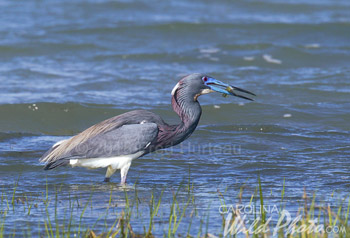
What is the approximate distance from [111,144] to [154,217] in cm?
157

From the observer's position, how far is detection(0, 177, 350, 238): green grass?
16.5ft

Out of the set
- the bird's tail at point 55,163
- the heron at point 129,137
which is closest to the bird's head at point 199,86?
the heron at point 129,137

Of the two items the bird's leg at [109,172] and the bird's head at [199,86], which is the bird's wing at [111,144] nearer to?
the bird's leg at [109,172]

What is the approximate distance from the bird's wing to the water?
36cm

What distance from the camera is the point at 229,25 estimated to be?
19.0 metres

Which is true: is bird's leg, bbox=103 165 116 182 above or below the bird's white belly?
below

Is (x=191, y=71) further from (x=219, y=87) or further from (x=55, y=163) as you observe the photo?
(x=55, y=163)

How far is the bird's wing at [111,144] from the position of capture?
7098 millimetres

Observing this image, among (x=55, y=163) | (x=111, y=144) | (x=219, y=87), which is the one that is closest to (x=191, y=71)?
(x=219, y=87)

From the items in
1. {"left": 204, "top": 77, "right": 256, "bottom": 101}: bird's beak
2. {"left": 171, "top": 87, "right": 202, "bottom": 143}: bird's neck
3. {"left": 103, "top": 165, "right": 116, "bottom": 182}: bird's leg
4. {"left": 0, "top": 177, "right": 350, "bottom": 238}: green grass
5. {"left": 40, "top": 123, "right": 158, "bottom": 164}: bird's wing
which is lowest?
{"left": 0, "top": 177, "right": 350, "bottom": 238}: green grass

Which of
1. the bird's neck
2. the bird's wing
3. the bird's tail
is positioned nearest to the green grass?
the bird's tail

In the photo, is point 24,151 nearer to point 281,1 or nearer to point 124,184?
point 124,184

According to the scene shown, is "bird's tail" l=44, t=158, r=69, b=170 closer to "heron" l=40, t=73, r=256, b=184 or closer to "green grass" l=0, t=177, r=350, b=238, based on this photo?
"heron" l=40, t=73, r=256, b=184

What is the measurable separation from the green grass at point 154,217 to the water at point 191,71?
0.35 feet
